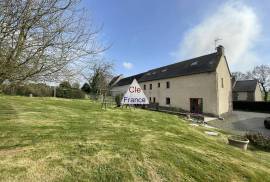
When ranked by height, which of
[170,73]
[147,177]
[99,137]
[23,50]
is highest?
[170,73]

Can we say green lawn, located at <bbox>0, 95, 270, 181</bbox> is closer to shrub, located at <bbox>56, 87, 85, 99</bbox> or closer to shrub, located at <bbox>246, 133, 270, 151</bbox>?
shrub, located at <bbox>246, 133, 270, 151</bbox>

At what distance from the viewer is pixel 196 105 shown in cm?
2639

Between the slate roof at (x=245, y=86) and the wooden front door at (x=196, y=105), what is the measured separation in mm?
23207

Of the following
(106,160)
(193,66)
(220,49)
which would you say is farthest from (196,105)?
(106,160)

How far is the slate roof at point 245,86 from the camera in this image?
43375mm

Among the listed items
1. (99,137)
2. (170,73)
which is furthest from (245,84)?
(99,137)

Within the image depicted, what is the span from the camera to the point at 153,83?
35906 millimetres

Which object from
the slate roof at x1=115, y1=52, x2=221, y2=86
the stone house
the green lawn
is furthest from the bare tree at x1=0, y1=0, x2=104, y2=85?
the slate roof at x1=115, y1=52, x2=221, y2=86

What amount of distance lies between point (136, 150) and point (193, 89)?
73.0ft

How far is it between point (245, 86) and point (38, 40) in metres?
48.2

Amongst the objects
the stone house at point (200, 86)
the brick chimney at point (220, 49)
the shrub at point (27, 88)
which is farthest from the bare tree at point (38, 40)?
the brick chimney at point (220, 49)

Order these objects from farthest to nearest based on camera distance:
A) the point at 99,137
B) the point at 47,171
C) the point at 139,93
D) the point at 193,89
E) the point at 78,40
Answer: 1. the point at 193,89
2. the point at 139,93
3. the point at 99,137
4. the point at 78,40
5. the point at 47,171

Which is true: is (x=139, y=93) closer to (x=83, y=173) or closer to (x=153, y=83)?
(x=83, y=173)

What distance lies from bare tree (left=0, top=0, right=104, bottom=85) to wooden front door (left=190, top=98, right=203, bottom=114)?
22.7 meters
